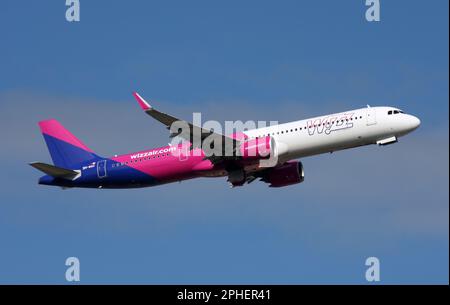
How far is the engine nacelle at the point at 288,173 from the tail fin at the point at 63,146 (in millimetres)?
15127

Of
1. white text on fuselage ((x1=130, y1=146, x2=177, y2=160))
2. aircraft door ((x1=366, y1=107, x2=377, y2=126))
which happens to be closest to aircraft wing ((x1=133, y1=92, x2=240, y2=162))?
white text on fuselage ((x1=130, y1=146, x2=177, y2=160))

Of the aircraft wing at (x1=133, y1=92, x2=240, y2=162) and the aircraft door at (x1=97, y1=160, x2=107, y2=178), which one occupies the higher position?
the aircraft wing at (x1=133, y1=92, x2=240, y2=162)

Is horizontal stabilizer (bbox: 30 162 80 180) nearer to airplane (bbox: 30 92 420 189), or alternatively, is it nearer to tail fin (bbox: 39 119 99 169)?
airplane (bbox: 30 92 420 189)

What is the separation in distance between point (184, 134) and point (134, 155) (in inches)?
282

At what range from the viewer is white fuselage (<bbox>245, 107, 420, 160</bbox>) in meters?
75.4

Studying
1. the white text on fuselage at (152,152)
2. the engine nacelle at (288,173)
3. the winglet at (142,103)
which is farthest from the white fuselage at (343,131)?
the winglet at (142,103)

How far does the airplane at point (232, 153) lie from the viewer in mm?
75438

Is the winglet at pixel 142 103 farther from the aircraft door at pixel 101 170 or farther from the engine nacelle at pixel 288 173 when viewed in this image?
the engine nacelle at pixel 288 173

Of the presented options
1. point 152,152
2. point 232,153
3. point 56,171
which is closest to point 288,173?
point 232,153

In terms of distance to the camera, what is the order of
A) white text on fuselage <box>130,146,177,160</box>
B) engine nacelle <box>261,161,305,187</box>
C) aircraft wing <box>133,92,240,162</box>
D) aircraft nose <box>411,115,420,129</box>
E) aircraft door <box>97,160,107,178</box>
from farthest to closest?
1. engine nacelle <box>261,161,305,187</box>
2. aircraft door <box>97,160,107,178</box>
3. white text on fuselage <box>130,146,177,160</box>
4. aircraft nose <box>411,115,420,129</box>
5. aircraft wing <box>133,92,240,162</box>

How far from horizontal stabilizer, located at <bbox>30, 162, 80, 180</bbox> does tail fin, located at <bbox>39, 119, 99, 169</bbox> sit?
1605 mm

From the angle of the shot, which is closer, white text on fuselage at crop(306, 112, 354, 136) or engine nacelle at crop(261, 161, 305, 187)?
white text on fuselage at crop(306, 112, 354, 136)

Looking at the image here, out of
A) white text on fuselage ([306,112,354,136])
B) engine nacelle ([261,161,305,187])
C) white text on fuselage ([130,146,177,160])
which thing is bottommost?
engine nacelle ([261,161,305,187])
